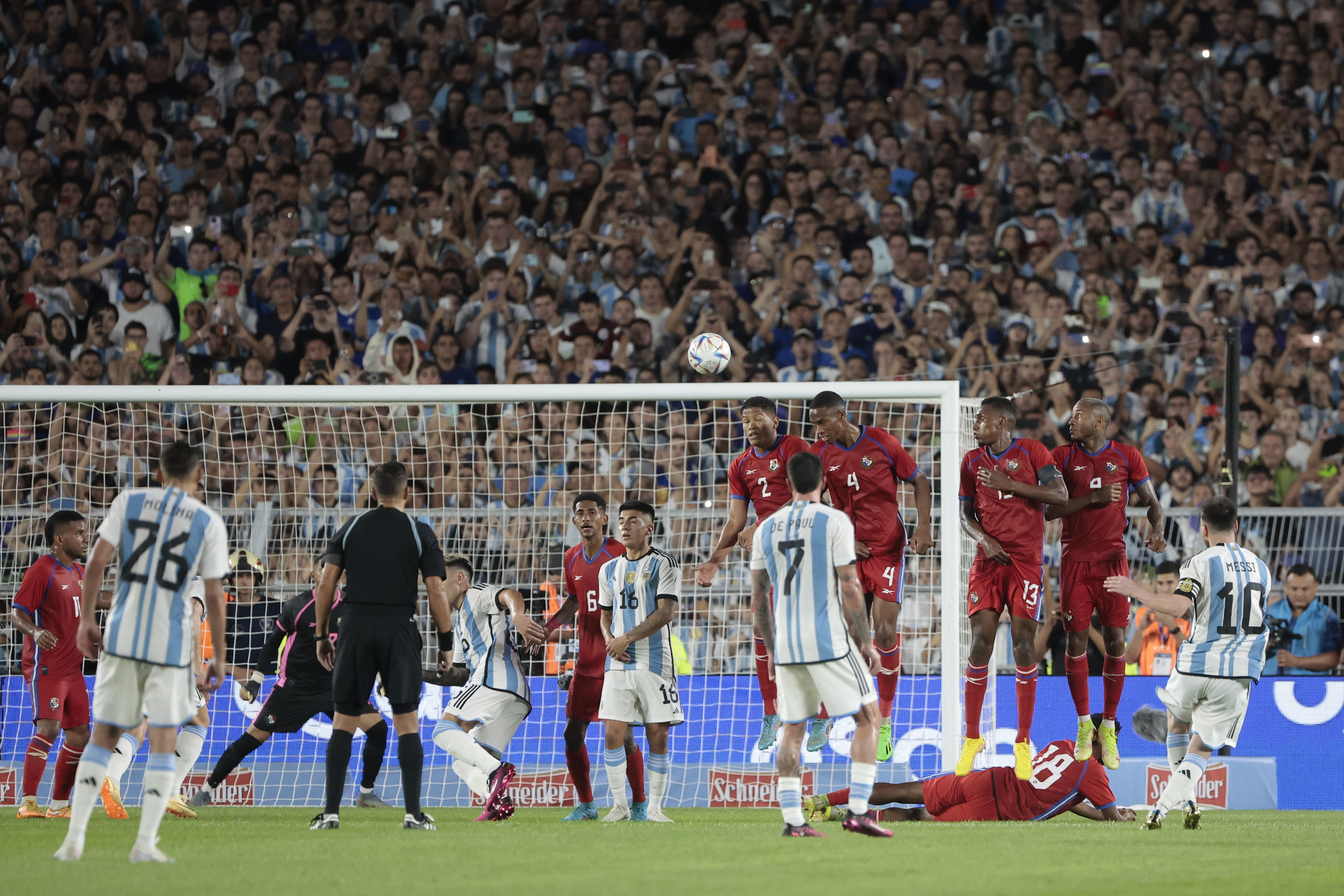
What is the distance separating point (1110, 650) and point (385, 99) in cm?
1313

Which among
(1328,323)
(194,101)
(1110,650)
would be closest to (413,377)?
(194,101)

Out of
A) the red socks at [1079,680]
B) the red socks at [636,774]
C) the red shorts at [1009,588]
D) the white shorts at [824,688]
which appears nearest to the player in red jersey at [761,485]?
the red socks at [636,774]

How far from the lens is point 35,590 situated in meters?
11.3

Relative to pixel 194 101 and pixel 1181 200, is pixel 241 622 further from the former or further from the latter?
pixel 1181 200

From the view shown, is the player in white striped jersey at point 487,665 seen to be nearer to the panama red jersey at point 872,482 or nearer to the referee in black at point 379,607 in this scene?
the referee in black at point 379,607

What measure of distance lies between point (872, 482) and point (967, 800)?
2387 mm

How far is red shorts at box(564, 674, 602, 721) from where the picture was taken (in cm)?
1184

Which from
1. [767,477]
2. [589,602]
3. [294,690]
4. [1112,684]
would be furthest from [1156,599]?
[294,690]

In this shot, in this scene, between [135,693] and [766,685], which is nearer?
[135,693]

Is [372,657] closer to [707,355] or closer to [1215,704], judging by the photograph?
[707,355]

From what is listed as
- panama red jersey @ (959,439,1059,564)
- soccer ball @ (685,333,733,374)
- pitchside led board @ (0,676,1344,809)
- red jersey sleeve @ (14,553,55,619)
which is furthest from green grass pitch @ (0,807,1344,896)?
soccer ball @ (685,333,733,374)

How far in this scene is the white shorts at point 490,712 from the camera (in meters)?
12.4

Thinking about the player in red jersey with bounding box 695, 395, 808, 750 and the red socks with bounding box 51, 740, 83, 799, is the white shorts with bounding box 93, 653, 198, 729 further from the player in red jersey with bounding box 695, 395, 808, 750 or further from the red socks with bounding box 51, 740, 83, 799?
the player in red jersey with bounding box 695, 395, 808, 750

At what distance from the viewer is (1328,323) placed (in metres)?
17.6
